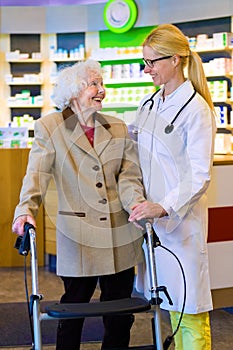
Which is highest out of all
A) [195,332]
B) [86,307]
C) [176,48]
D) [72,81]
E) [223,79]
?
[223,79]

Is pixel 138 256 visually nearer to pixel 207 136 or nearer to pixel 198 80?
pixel 207 136

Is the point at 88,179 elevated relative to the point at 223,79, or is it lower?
lower

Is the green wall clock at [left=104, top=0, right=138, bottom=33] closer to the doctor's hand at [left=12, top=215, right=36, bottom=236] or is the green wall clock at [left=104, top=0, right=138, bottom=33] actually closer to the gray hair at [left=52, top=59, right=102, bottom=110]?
the gray hair at [left=52, top=59, right=102, bottom=110]

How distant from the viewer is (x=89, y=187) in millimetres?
2383

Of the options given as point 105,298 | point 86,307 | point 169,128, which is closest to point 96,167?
point 169,128

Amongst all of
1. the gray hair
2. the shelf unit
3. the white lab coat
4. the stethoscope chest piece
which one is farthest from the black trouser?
the shelf unit

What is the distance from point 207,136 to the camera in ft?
7.44

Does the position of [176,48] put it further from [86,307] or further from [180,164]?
[86,307]

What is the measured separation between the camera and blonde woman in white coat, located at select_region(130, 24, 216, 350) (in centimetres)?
228

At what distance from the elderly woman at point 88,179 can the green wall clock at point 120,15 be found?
266 inches

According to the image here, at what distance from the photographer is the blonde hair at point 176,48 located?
232cm

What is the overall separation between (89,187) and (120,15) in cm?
704

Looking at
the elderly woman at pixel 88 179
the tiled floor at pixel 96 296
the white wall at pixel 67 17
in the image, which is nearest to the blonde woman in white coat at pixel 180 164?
the elderly woman at pixel 88 179

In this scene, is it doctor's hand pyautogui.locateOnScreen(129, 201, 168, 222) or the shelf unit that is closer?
doctor's hand pyautogui.locateOnScreen(129, 201, 168, 222)
